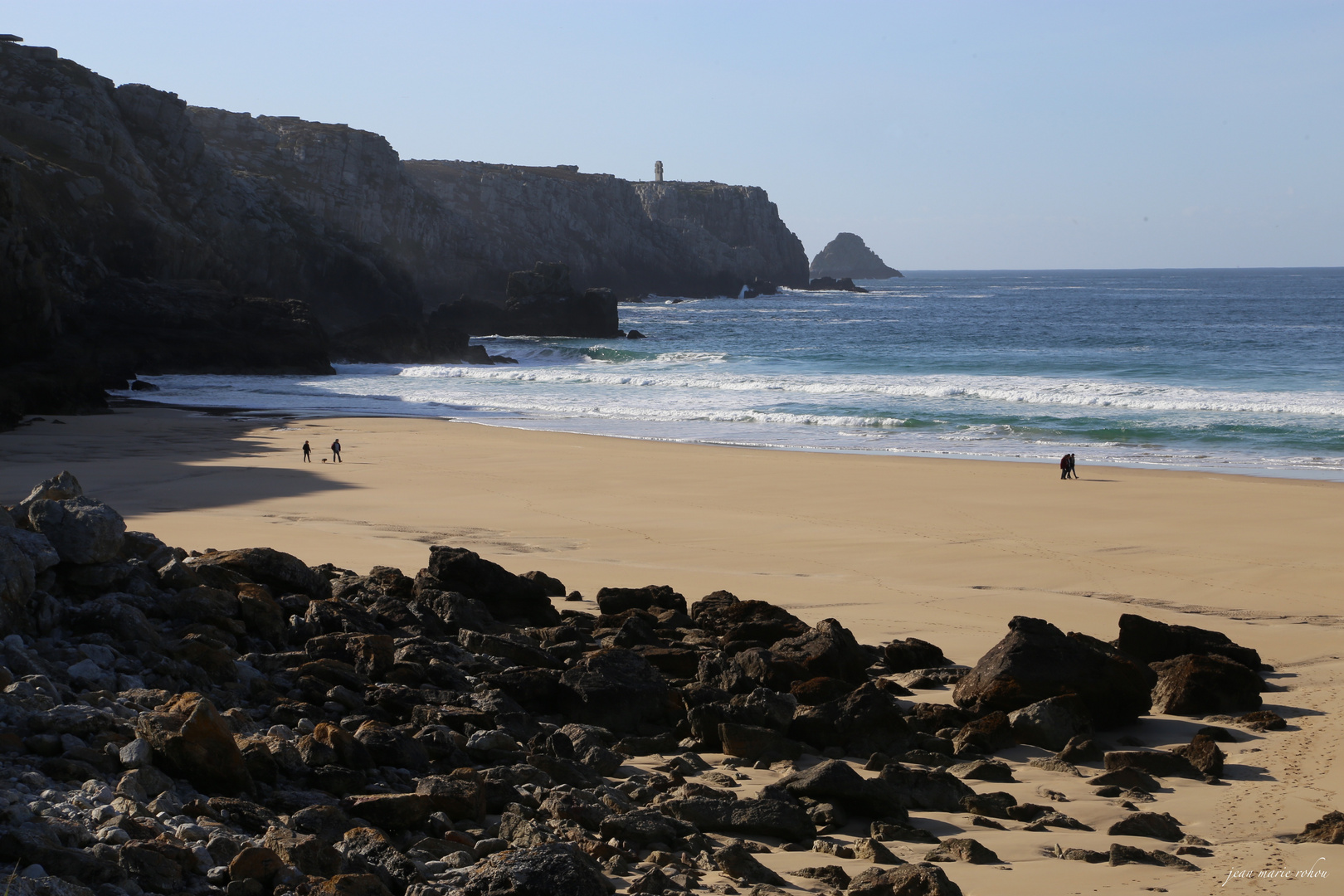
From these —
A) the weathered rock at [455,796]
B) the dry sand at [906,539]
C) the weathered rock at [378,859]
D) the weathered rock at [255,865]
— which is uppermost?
the weathered rock at [255,865]

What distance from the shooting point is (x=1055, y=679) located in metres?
6.24

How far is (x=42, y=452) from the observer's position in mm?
17922

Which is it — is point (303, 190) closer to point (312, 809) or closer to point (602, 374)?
point (602, 374)

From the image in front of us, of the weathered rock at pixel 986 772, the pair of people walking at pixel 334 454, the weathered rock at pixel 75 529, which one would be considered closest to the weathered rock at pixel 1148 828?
the weathered rock at pixel 986 772

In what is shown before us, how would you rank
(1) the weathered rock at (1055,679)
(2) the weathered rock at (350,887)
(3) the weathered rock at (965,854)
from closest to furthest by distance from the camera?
(2) the weathered rock at (350,887) → (3) the weathered rock at (965,854) → (1) the weathered rock at (1055,679)

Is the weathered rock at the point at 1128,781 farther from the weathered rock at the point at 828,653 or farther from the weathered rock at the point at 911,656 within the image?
the weathered rock at the point at 911,656

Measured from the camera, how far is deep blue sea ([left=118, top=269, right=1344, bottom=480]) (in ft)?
75.4

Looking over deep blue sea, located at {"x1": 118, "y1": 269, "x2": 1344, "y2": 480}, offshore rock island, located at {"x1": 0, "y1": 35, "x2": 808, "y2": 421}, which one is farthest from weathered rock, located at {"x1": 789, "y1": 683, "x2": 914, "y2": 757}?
offshore rock island, located at {"x1": 0, "y1": 35, "x2": 808, "y2": 421}

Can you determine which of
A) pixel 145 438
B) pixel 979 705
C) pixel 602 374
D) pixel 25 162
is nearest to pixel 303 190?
pixel 25 162

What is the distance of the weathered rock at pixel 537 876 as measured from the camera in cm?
→ 338

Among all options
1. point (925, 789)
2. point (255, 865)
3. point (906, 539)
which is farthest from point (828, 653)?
point (906, 539)

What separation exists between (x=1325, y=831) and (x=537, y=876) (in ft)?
10.7

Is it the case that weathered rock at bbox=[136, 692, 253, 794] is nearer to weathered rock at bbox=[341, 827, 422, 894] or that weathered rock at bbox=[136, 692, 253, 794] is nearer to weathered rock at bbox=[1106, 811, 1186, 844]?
weathered rock at bbox=[341, 827, 422, 894]

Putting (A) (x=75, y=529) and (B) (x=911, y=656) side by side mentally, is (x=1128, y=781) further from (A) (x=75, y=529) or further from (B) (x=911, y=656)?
(A) (x=75, y=529)
